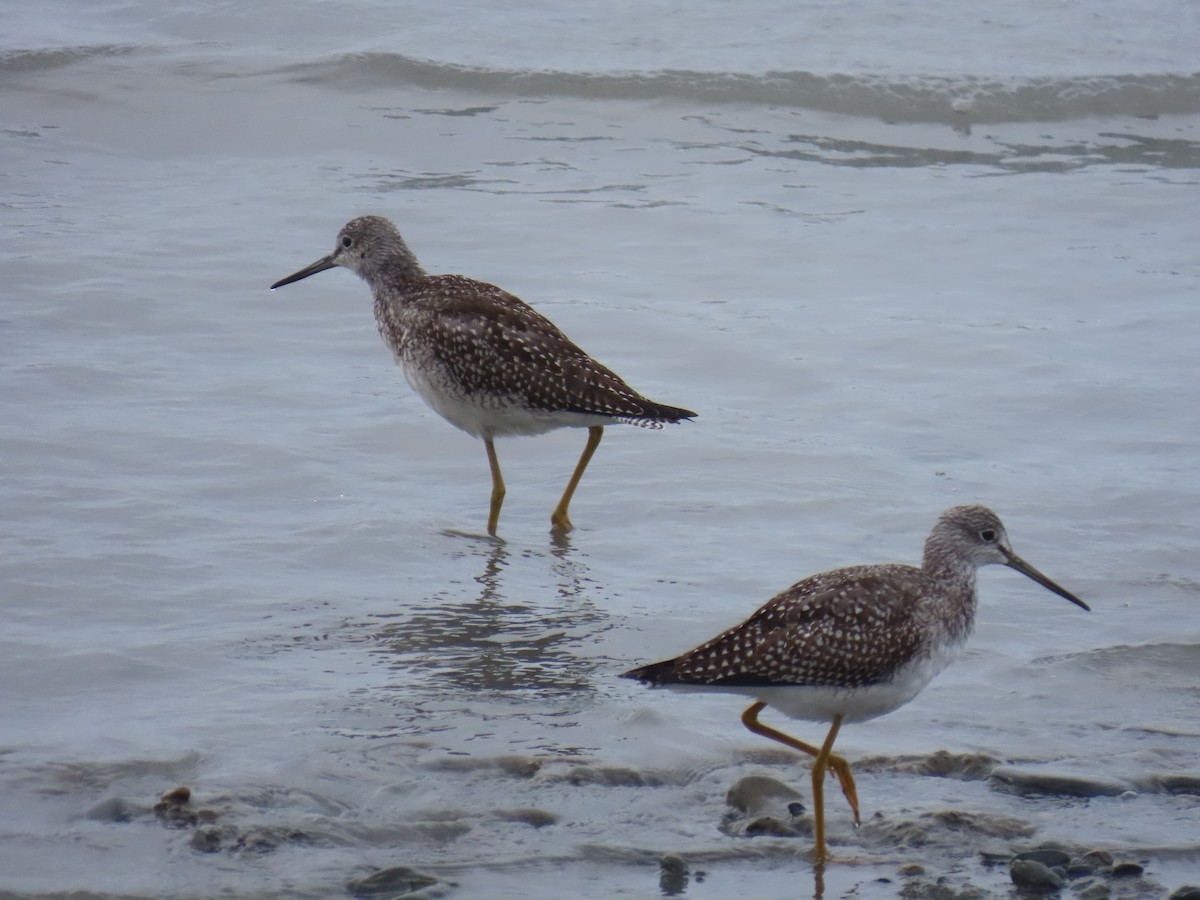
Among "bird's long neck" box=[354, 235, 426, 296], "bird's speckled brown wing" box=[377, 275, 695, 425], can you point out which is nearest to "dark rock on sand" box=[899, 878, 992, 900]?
"bird's speckled brown wing" box=[377, 275, 695, 425]

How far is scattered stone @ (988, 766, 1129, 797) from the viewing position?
559cm

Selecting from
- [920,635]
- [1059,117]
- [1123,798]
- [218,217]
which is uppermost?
[1059,117]

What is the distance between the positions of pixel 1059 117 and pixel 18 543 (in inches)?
457

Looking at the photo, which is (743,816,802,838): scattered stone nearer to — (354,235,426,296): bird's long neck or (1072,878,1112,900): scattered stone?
(1072,878,1112,900): scattered stone

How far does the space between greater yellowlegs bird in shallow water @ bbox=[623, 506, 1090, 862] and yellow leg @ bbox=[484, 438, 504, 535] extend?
2539 millimetres

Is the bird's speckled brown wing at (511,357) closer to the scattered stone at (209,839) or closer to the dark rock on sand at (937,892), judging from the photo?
the dark rock on sand at (937,892)

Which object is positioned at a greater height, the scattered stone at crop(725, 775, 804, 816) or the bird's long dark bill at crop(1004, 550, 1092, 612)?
the bird's long dark bill at crop(1004, 550, 1092, 612)

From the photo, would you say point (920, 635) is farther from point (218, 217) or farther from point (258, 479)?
point (218, 217)

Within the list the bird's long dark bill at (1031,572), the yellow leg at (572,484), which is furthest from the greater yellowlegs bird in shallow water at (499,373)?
the bird's long dark bill at (1031,572)

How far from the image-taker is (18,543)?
23.4 feet

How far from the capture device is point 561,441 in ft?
31.3

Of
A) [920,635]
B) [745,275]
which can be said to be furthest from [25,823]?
[745,275]

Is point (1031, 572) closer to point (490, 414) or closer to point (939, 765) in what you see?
point (939, 765)

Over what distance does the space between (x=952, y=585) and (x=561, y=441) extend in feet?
13.1
